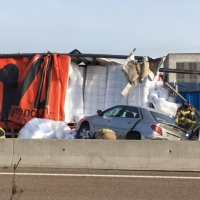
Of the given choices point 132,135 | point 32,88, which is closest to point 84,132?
point 132,135

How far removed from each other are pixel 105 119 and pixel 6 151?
190 inches

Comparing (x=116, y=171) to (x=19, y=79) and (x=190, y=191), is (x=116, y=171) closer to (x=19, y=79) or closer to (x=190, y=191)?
(x=190, y=191)

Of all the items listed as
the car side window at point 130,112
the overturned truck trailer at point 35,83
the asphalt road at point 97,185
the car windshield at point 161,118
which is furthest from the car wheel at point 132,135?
the overturned truck trailer at point 35,83

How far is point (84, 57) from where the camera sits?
65.7 feet

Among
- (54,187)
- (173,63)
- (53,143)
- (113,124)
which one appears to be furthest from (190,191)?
(173,63)

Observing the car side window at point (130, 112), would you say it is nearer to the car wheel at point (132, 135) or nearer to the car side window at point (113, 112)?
the car side window at point (113, 112)

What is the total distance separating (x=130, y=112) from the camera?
51.2 ft

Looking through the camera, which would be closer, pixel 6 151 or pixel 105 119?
pixel 6 151

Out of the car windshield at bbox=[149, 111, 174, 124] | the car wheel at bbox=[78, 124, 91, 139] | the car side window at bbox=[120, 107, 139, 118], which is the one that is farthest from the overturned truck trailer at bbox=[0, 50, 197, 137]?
the car windshield at bbox=[149, 111, 174, 124]

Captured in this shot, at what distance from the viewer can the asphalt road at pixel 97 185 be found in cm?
837

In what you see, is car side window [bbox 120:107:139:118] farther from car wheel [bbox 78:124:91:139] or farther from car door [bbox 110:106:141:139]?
car wheel [bbox 78:124:91:139]

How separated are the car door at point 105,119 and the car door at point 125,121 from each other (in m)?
0.20

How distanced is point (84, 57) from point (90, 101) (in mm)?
1828

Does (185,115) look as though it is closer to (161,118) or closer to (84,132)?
(161,118)
